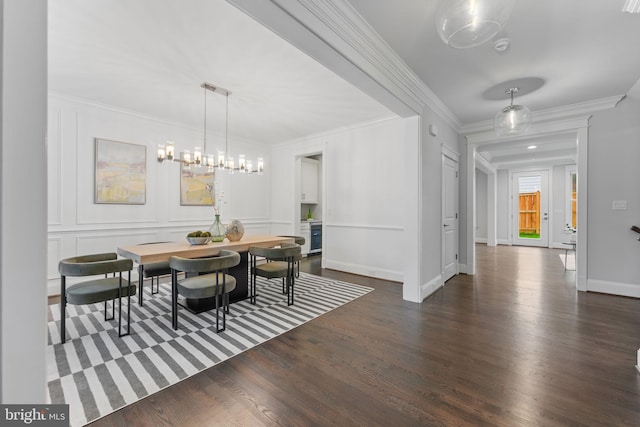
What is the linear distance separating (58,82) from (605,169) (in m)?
7.21

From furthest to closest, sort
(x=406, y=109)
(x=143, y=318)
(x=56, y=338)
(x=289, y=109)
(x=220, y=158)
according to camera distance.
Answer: (x=289, y=109), (x=220, y=158), (x=406, y=109), (x=143, y=318), (x=56, y=338)

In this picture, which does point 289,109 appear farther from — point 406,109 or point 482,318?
point 482,318

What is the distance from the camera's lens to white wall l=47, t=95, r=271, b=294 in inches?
144

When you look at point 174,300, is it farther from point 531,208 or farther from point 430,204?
point 531,208

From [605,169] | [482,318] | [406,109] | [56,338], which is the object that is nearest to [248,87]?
[406,109]

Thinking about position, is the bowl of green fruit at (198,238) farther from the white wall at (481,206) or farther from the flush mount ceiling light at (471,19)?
the white wall at (481,206)

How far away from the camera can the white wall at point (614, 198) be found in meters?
3.62

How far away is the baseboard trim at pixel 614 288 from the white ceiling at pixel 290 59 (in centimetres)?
255

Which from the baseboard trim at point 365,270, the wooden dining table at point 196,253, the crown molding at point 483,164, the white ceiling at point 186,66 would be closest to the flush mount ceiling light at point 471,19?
the white ceiling at point 186,66

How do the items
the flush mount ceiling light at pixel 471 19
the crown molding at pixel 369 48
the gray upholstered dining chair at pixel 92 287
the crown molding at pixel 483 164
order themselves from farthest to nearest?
the crown molding at pixel 483 164 → the gray upholstered dining chair at pixel 92 287 → the crown molding at pixel 369 48 → the flush mount ceiling light at pixel 471 19

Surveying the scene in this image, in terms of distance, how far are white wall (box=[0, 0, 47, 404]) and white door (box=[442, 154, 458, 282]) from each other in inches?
169

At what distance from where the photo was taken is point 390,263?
4527 millimetres

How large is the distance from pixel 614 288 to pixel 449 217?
7.45ft

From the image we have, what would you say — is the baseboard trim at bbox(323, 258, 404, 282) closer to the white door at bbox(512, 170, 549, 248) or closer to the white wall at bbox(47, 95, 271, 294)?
the white wall at bbox(47, 95, 271, 294)
